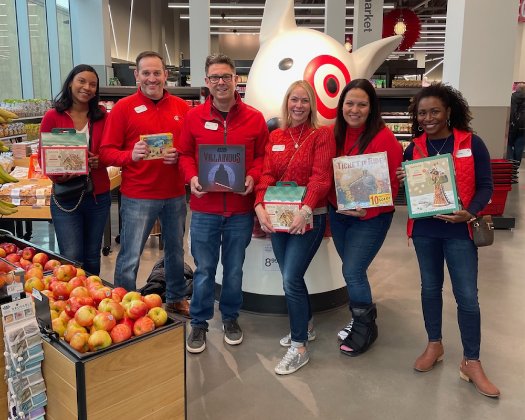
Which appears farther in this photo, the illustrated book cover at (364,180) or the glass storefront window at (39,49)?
the glass storefront window at (39,49)

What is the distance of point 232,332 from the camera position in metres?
3.24

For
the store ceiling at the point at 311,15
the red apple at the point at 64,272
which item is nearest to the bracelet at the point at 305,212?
the red apple at the point at 64,272

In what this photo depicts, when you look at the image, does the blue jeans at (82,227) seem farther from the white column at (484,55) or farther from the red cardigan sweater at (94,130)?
the white column at (484,55)

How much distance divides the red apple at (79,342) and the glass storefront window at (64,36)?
1206cm

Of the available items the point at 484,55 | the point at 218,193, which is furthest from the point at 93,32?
the point at 218,193

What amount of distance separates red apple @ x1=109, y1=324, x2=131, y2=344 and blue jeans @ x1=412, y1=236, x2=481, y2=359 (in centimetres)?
156

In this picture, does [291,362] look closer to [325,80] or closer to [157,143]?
[157,143]

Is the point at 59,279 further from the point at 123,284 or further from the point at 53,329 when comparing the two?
the point at 123,284

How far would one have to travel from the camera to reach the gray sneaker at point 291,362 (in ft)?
9.44

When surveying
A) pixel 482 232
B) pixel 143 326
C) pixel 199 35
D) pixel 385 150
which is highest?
pixel 199 35

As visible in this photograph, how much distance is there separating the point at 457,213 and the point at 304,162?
81 centimetres

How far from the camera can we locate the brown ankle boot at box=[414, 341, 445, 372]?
2900 millimetres

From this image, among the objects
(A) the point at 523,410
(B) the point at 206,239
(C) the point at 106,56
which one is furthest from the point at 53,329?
(C) the point at 106,56

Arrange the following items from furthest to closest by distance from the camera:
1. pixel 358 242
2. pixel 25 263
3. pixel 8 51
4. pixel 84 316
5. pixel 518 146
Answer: pixel 518 146 < pixel 8 51 < pixel 358 242 < pixel 25 263 < pixel 84 316
